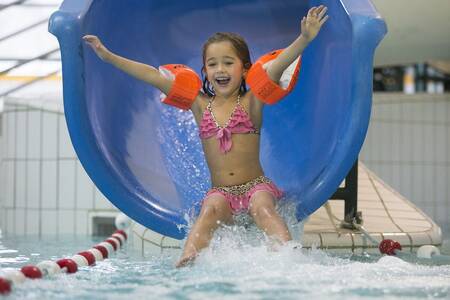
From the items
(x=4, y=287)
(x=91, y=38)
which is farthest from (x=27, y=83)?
(x=4, y=287)

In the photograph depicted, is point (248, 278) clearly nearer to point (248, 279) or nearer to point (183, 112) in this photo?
point (248, 279)

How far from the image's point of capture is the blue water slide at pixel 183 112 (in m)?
2.53

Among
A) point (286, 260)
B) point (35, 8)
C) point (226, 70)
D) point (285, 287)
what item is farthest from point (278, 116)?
point (35, 8)

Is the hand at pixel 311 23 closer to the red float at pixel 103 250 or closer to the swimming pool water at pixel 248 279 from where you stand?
the swimming pool water at pixel 248 279

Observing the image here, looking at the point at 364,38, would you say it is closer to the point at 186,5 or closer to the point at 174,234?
the point at 174,234

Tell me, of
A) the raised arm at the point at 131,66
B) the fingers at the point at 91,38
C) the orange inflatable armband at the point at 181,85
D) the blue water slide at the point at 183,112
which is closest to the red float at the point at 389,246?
the blue water slide at the point at 183,112

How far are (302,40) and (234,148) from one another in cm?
50

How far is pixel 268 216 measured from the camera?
7.82 ft

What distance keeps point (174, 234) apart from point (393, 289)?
1.23 m

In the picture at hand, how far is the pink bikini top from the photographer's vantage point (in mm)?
2607

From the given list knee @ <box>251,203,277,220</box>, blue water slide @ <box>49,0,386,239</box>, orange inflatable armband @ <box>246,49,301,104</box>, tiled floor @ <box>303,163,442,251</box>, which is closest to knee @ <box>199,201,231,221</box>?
knee @ <box>251,203,277,220</box>

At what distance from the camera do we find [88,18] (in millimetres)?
2732

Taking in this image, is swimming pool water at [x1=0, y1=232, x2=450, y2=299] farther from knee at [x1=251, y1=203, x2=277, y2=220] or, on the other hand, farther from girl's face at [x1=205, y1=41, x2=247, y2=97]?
girl's face at [x1=205, y1=41, x2=247, y2=97]

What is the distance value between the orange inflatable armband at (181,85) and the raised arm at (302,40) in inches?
12.8
